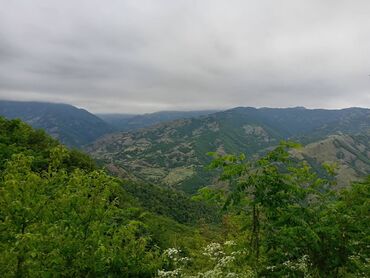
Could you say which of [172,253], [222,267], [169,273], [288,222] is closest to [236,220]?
[222,267]

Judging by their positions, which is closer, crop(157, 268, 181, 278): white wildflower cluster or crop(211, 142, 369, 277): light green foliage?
crop(157, 268, 181, 278): white wildflower cluster

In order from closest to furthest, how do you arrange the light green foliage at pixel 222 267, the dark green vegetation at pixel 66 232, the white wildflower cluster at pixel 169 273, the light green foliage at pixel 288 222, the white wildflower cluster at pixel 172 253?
1. the light green foliage at pixel 222 267
2. the white wildflower cluster at pixel 169 273
3. the dark green vegetation at pixel 66 232
4. the light green foliage at pixel 288 222
5. the white wildflower cluster at pixel 172 253

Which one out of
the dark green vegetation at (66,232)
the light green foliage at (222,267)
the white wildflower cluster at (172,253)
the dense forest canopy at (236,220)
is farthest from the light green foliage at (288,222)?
the dark green vegetation at (66,232)

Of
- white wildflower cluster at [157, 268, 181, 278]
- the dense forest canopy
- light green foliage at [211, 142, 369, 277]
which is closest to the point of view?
white wildflower cluster at [157, 268, 181, 278]

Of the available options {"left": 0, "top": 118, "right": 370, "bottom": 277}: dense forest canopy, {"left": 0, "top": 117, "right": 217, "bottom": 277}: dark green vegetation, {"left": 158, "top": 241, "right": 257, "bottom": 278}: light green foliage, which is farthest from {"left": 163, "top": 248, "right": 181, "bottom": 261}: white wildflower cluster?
{"left": 0, "top": 117, "right": 217, "bottom": 277}: dark green vegetation

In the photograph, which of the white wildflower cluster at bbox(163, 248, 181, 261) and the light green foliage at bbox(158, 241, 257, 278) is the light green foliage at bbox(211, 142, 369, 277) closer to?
the light green foliage at bbox(158, 241, 257, 278)

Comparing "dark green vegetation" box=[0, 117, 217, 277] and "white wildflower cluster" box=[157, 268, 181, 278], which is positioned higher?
"dark green vegetation" box=[0, 117, 217, 277]

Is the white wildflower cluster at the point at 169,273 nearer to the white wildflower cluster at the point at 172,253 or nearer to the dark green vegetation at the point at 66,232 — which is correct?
the white wildflower cluster at the point at 172,253

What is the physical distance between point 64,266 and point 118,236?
2.46 metres

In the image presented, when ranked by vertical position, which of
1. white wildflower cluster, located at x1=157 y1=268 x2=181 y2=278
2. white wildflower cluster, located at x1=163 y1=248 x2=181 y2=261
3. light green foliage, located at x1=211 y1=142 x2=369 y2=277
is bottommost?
white wildflower cluster, located at x1=157 y1=268 x2=181 y2=278

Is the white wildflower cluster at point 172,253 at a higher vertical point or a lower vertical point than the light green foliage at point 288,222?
lower

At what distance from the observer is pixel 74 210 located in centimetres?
1664

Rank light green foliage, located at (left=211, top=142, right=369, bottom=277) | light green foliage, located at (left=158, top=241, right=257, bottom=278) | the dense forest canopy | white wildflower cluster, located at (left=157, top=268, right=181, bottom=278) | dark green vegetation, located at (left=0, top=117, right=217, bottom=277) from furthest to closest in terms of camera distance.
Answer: light green foliage, located at (left=211, top=142, right=369, bottom=277) → the dense forest canopy → dark green vegetation, located at (left=0, top=117, right=217, bottom=277) → white wildflower cluster, located at (left=157, top=268, right=181, bottom=278) → light green foliage, located at (left=158, top=241, right=257, bottom=278)

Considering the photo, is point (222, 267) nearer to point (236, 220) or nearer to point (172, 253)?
point (172, 253)
